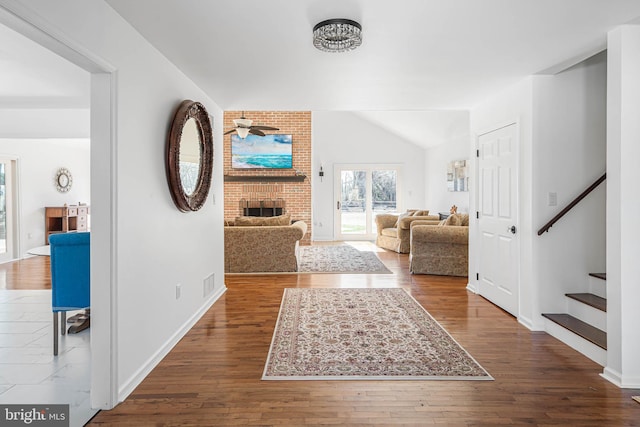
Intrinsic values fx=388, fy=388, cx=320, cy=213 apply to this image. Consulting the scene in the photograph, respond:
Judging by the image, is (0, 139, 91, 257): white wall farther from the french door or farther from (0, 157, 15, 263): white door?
the french door

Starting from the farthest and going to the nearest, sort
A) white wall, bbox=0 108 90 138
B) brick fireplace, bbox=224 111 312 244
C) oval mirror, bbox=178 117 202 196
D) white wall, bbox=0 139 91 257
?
1. brick fireplace, bbox=224 111 312 244
2. white wall, bbox=0 139 91 257
3. white wall, bbox=0 108 90 138
4. oval mirror, bbox=178 117 202 196

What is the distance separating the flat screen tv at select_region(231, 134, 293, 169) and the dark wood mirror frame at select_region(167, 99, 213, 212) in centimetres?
548

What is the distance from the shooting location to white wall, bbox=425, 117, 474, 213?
767 cm

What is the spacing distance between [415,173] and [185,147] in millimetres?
7714

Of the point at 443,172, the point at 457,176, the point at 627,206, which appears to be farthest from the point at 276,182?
the point at 627,206

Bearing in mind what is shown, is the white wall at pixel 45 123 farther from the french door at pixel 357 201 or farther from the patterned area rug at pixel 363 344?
the french door at pixel 357 201

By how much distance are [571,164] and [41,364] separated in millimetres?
4436

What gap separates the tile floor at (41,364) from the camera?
2.25 meters

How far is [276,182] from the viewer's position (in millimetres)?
9219

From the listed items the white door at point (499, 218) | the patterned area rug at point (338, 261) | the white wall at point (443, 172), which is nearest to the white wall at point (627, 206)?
the white door at point (499, 218)

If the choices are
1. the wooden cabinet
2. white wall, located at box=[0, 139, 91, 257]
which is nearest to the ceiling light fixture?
white wall, located at box=[0, 139, 91, 257]

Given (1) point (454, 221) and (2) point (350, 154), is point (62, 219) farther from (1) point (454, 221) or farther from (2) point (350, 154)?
(1) point (454, 221)

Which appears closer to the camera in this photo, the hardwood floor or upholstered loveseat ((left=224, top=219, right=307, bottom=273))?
the hardwood floor

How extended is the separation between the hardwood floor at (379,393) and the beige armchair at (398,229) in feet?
14.0
